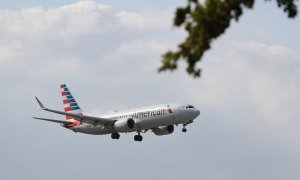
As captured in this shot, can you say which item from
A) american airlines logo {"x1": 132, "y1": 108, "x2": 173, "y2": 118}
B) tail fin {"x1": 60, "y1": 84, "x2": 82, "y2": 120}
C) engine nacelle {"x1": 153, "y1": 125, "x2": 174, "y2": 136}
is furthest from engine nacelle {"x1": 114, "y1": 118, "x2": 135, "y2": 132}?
tail fin {"x1": 60, "y1": 84, "x2": 82, "y2": 120}

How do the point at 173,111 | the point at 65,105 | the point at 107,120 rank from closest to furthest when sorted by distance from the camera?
1. the point at 173,111
2. the point at 107,120
3. the point at 65,105

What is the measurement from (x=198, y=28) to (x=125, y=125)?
77980mm

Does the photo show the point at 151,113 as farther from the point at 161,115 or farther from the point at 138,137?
the point at 138,137

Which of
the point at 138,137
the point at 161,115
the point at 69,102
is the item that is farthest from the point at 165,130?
the point at 69,102

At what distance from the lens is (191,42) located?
918 inches

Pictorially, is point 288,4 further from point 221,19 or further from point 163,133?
point 163,133

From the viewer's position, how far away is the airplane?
3867 inches

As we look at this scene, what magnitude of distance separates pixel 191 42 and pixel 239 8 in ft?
6.20

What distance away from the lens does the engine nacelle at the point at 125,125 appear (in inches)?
3965

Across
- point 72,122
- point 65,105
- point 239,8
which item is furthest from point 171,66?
point 65,105

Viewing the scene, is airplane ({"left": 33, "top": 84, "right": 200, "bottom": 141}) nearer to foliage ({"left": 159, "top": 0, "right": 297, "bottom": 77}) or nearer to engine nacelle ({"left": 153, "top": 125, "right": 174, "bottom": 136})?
engine nacelle ({"left": 153, "top": 125, "right": 174, "bottom": 136})

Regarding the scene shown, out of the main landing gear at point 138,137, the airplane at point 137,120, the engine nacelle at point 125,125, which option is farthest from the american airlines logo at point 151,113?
the main landing gear at point 138,137

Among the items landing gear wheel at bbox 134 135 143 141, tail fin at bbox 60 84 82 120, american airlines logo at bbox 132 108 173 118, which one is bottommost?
landing gear wheel at bbox 134 135 143 141

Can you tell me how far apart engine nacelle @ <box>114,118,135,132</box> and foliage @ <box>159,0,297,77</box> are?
77241 millimetres
